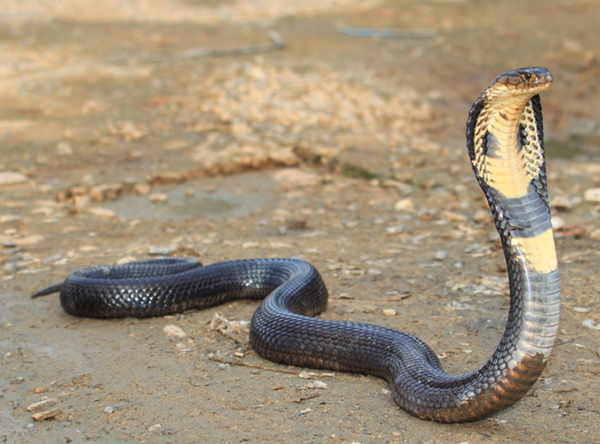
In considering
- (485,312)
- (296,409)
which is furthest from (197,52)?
(296,409)

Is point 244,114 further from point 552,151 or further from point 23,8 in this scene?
point 23,8

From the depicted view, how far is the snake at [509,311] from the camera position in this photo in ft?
9.25

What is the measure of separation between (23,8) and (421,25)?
370 inches

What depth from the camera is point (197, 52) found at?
12.4 metres

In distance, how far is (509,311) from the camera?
295 centimetres

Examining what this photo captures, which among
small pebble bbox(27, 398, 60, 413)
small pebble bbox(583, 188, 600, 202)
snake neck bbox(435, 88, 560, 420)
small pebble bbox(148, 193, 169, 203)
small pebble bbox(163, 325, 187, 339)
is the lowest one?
small pebble bbox(163, 325, 187, 339)

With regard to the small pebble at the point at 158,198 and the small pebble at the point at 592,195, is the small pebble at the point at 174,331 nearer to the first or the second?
the small pebble at the point at 158,198

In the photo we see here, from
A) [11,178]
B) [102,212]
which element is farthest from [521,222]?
[11,178]

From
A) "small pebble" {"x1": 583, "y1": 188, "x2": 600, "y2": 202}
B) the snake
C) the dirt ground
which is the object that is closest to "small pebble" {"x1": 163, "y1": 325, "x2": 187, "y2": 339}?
the dirt ground

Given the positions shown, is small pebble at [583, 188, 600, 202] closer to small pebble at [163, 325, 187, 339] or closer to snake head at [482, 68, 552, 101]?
small pebble at [163, 325, 187, 339]

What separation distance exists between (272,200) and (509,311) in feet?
15.2

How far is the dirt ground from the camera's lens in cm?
355

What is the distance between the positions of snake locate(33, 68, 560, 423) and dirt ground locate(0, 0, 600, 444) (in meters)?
0.12

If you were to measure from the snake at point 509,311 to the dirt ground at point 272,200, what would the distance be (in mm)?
120
